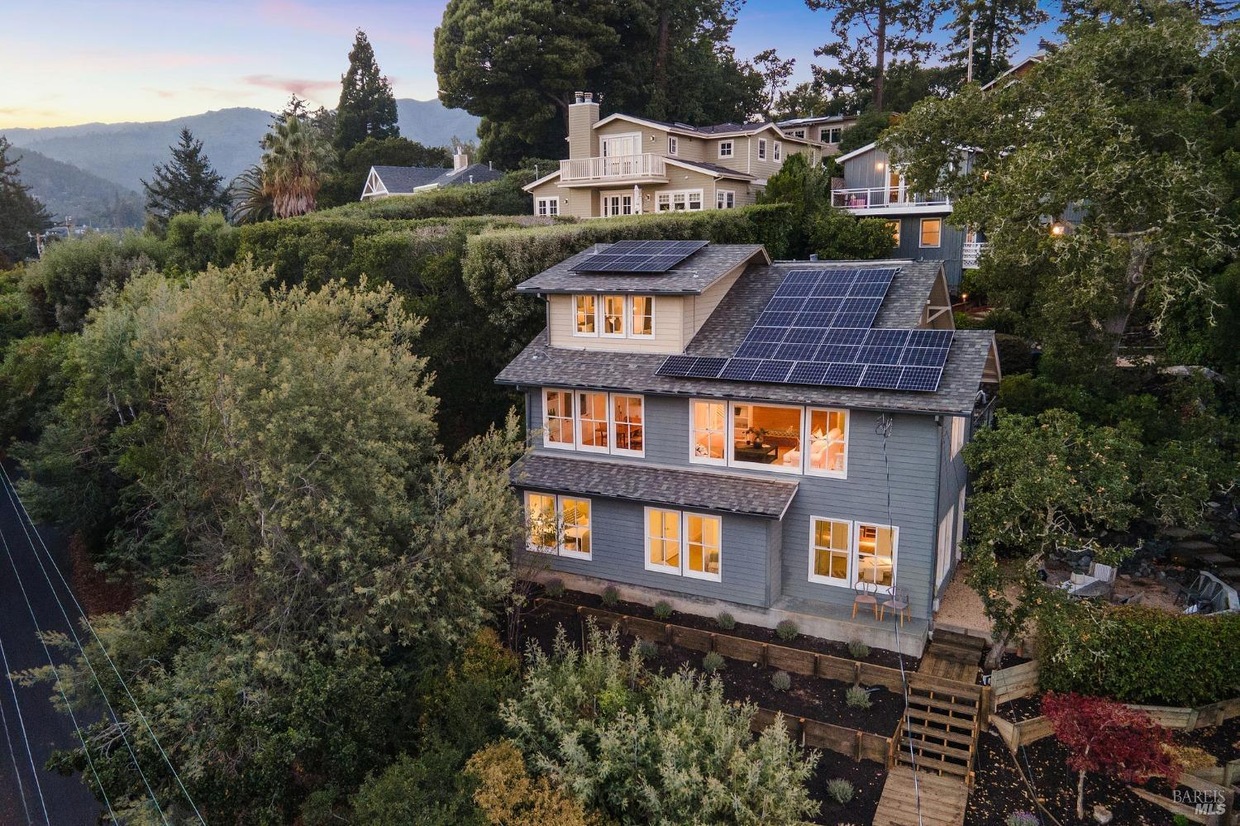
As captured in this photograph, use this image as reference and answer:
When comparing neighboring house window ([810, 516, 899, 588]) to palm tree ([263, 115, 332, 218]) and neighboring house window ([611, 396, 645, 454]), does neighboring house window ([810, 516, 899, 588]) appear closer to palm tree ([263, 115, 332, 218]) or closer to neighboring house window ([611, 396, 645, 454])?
neighboring house window ([611, 396, 645, 454])

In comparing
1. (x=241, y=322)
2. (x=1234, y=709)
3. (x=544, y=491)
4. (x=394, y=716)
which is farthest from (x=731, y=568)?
(x=241, y=322)

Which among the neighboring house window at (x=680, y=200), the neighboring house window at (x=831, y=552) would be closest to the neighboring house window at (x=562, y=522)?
the neighboring house window at (x=831, y=552)

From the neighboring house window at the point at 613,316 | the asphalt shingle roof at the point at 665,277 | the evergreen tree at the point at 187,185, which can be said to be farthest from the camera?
the evergreen tree at the point at 187,185

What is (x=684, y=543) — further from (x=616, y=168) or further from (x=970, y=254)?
(x=616, y=168)

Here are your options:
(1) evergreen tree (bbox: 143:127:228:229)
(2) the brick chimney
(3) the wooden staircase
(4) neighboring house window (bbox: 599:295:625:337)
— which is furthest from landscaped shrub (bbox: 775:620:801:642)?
(1) evergreen tree (bbox: 143:127:228:229)

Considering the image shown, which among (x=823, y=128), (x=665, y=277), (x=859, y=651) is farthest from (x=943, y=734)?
(x=823, y=128)

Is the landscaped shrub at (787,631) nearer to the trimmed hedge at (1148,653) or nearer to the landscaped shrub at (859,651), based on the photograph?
the landscaped shrub at (859,651)

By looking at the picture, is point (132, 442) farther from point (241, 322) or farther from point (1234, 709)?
point (1234, 709)
